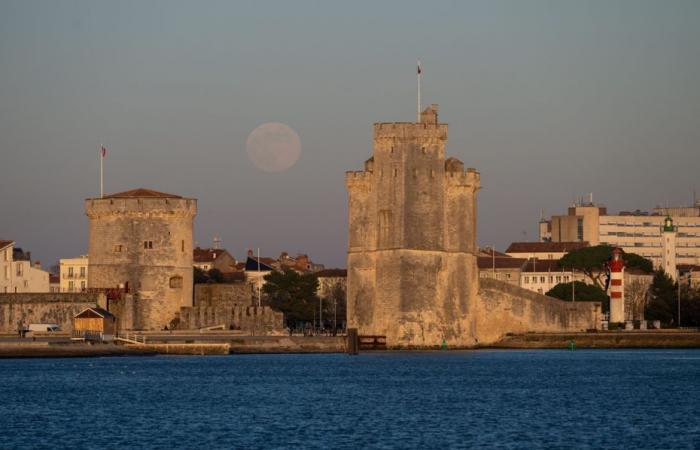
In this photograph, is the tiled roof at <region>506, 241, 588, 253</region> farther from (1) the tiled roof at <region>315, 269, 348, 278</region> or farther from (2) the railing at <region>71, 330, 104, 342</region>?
(2) the railing at <region>71, 330, 104, 342</region>

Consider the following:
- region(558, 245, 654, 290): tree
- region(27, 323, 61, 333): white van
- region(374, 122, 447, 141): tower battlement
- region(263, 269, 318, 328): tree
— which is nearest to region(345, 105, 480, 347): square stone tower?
region(374, 122, 447, 141): tower battlement

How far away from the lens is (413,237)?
68375 mm

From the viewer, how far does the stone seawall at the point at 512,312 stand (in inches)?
2842

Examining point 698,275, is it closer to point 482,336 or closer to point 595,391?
point 482,336

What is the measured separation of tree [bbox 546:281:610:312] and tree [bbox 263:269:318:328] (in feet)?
42.7

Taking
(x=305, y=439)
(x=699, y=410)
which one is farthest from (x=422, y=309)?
(x=305, y=439)

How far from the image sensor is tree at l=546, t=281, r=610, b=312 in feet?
308

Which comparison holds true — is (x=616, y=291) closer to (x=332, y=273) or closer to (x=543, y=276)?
(x=543, y=276)

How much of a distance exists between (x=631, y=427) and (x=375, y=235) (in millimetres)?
32038

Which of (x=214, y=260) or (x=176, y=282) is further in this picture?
(x=214, y=260)

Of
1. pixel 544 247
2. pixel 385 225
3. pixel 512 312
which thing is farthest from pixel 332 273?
pixel 385 225

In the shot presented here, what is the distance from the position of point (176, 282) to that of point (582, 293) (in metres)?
27.5

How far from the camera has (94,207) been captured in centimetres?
7488

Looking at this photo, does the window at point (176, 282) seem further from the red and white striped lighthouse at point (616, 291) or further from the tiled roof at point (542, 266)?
the tiled roof at point (542, 266)
